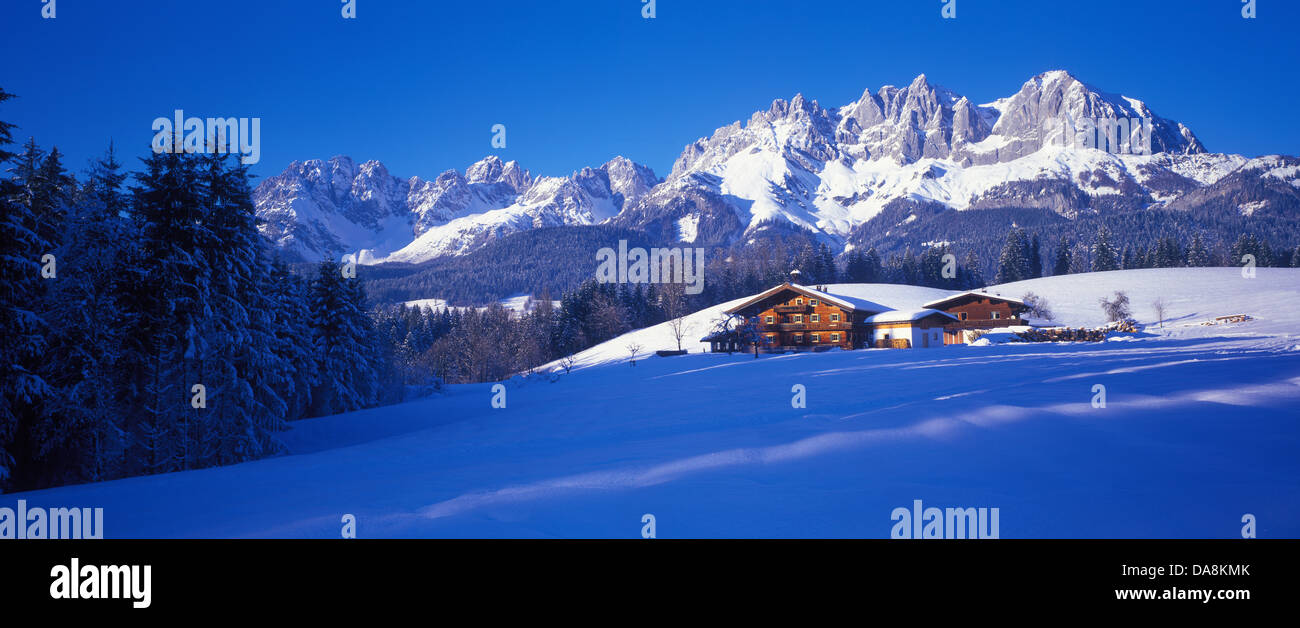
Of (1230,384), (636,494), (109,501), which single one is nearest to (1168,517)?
(636,494)

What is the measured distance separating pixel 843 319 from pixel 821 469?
53.5m

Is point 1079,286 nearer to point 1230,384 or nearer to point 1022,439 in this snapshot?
point 1230,384

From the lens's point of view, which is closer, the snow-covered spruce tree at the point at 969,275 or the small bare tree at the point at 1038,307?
the small bare tree at the point at 1038,307

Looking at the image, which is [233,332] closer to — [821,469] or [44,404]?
[44,404]

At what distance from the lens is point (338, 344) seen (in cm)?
3431

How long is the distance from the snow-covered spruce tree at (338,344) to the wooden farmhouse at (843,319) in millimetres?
31109

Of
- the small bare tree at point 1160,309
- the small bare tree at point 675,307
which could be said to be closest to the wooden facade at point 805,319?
the small bare tree at point 675,307

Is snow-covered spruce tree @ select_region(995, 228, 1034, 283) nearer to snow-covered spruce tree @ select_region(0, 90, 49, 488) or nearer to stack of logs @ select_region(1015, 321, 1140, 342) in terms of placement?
stack of logs @ select_region(1015, 321, 1140, 342)

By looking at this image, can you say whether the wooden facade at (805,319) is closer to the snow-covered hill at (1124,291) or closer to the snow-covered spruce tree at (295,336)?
the snow-covered hill at (1124,291)

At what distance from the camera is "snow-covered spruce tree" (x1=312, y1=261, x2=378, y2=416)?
33.2 m

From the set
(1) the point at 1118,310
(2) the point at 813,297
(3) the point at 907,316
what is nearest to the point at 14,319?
(2) the point at 813,297

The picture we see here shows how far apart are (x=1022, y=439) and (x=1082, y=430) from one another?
1.19m

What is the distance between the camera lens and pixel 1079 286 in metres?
74.6

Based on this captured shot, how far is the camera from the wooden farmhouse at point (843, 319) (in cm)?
Answer: 5547
